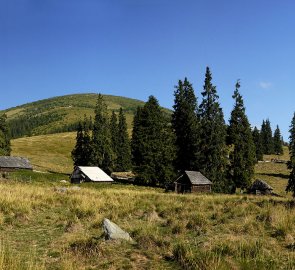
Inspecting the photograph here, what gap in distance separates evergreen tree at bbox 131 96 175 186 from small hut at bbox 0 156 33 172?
26.4 meters

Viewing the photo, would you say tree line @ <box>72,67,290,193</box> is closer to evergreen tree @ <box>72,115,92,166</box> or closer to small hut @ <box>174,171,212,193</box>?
small hut @ <box>174,171,212,193</box>

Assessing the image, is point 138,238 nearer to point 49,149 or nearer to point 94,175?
point 94,175

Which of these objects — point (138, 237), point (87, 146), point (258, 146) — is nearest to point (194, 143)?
point (87, 146)

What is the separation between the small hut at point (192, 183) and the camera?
56344mm

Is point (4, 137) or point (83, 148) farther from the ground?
point (4, 137)

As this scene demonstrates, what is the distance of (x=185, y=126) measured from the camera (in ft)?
219

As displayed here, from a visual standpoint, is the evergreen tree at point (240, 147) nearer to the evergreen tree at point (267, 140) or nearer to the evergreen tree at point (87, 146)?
the evergreen tree at point (87, 146)

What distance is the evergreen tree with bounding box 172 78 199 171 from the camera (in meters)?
63.5

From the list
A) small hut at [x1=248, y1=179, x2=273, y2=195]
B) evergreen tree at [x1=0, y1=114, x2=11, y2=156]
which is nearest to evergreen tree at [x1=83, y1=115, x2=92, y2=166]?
evergreen tree at [x1=0, y1=114, x2=11, y2=156]

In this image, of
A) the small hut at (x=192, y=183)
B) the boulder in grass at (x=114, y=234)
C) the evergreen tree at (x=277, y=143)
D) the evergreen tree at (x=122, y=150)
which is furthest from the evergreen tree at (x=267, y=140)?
the boulder in grass at (x=114, y=234)

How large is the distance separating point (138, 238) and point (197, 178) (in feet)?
150

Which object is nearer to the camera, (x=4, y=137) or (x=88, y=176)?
(x=88, y=176)

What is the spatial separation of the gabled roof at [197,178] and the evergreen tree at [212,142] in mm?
2100

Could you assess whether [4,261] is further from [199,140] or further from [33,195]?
[199,140]
